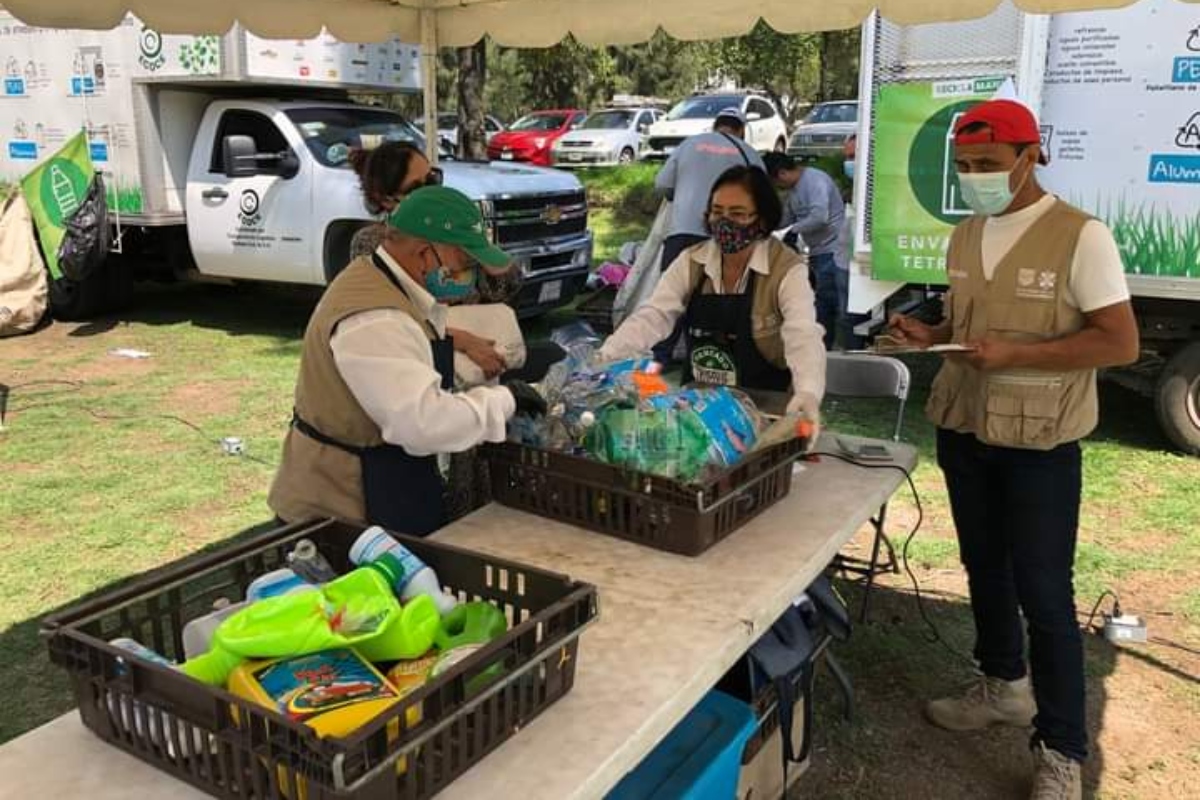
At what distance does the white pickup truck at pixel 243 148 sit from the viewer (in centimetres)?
847

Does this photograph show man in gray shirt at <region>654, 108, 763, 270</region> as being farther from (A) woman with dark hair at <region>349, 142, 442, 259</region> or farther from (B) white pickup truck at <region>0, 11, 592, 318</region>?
(A) woman with dark hair at <region>349, 142, 442, 259</region>

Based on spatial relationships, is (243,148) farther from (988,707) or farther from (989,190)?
(988,707)

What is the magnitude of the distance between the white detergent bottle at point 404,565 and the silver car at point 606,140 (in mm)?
19374

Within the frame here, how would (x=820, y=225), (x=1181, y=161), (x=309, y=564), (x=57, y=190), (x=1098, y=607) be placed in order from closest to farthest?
(x=309, y=564)
(x=1098, y=607)
(x=1181, y=161)
(x=820, y=225)
(x=57, y=190)

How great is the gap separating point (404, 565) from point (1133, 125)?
16.0 feet

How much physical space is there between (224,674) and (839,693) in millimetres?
2504

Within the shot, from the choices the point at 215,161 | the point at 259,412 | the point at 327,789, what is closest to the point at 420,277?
the point at 327,789

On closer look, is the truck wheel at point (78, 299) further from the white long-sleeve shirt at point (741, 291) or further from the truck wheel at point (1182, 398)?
the truck wheel at point (1182, 398)

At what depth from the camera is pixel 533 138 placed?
22.3 meters

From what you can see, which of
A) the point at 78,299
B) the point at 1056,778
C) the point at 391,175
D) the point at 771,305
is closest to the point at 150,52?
the point at 78,299

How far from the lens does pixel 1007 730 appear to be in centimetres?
324

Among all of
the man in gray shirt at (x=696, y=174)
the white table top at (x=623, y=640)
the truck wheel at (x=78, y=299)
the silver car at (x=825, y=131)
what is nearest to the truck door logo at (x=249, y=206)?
the truck wheel at (x=78, y=299)

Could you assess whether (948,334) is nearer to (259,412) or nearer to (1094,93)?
(1094,93)

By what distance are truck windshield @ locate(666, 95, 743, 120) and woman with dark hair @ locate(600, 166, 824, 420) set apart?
58.0 ft
